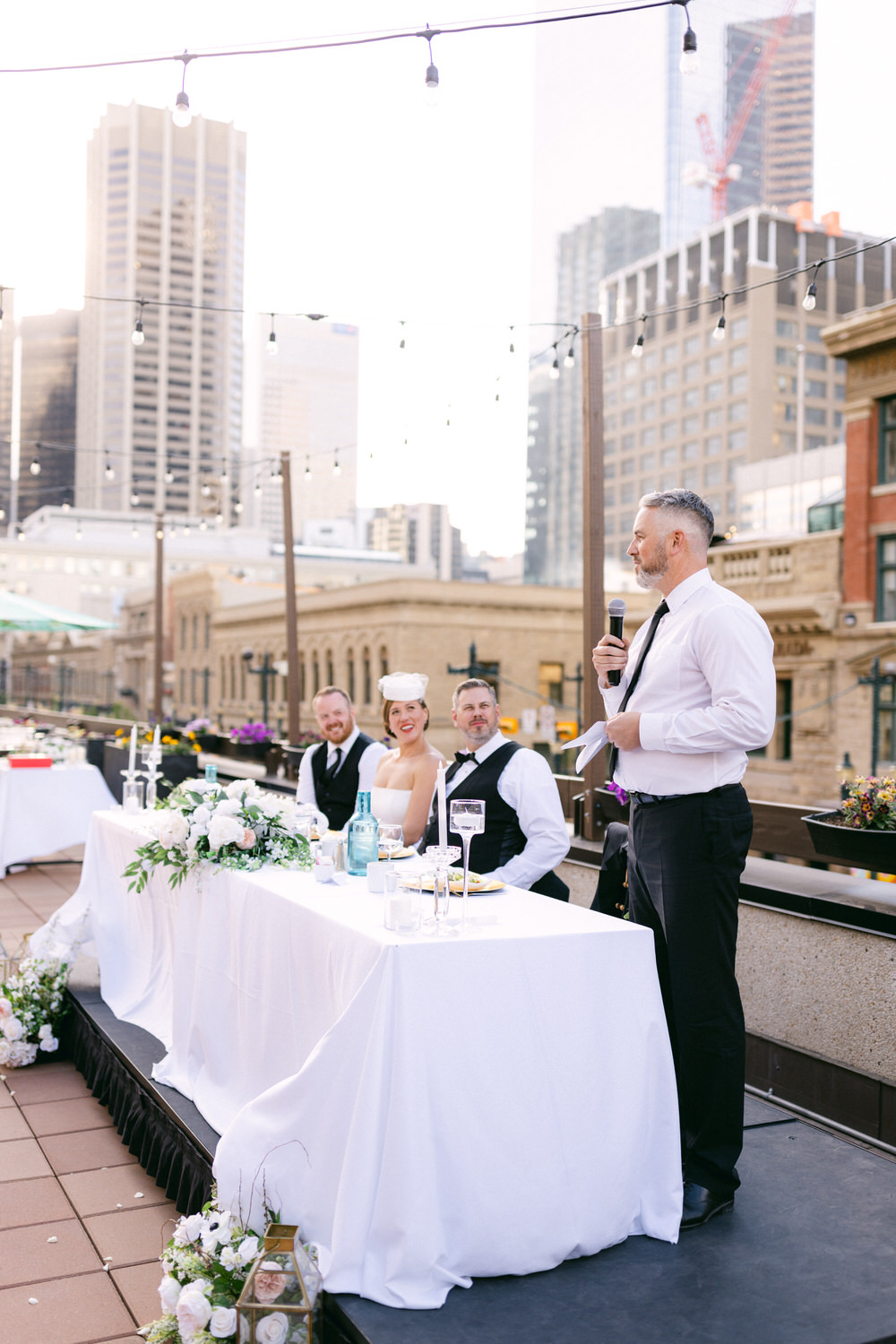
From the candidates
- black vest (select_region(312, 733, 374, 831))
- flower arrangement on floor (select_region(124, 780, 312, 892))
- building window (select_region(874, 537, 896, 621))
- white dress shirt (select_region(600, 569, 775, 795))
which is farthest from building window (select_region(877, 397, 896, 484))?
white dress shirt (select_region(600, 569, 775, 795))

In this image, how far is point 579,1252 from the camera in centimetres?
293

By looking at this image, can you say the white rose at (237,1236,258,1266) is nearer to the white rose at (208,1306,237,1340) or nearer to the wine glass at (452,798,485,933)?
the white rose at (208,1306,237,1340)

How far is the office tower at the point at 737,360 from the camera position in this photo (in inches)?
3332

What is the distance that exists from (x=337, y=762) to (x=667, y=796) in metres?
3.62

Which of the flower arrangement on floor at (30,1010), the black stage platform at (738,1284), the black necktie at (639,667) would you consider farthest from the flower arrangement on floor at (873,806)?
the flower arrangement on floor at (30,1010)

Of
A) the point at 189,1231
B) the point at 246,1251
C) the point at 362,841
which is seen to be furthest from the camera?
the point at 362,841

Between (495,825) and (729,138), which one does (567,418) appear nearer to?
(729,138)

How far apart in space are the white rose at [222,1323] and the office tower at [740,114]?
139 meters

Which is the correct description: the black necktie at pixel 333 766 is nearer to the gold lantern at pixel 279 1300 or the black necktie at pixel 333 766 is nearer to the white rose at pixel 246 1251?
the white rose at pixel 246 1251

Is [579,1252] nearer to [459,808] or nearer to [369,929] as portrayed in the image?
[369,929]

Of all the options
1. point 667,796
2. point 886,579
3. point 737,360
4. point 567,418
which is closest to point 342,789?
point 667,796

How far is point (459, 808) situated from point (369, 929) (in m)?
0.43

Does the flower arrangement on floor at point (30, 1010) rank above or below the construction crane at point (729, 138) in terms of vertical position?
below

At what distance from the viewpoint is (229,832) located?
4.09 m
